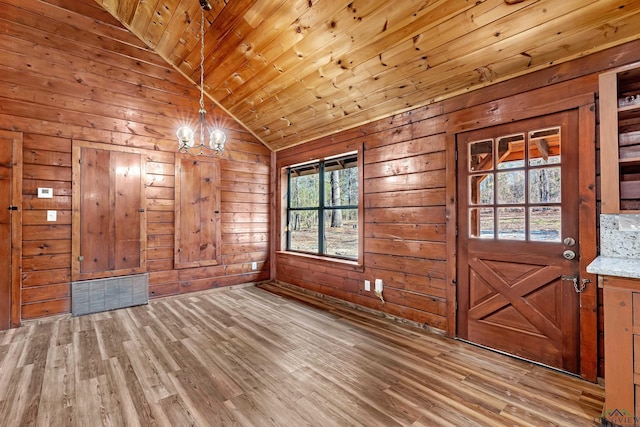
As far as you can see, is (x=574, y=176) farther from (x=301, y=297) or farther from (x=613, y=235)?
(x=301, y=297)

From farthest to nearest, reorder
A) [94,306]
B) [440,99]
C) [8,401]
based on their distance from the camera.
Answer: [94,306] < [440,99] < [8,401]

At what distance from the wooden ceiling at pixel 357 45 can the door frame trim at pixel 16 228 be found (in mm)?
2063

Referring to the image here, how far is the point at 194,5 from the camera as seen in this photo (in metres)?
3.11

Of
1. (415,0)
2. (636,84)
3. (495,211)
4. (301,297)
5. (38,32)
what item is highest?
(38,32)

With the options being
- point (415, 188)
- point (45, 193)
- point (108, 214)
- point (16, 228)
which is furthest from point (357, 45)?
point (16, 228)

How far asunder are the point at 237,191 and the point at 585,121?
14.4ft

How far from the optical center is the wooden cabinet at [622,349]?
1.57 m

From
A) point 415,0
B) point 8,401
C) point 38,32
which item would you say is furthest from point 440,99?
point 38,32

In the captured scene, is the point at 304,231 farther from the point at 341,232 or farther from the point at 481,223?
the point at 481,223

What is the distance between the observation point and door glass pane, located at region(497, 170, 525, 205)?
2481mm

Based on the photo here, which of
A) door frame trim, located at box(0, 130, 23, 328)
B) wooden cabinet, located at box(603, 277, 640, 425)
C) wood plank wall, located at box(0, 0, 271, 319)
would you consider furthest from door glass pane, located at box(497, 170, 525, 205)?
door frame trim, located at box(0, 130, 23, 328)

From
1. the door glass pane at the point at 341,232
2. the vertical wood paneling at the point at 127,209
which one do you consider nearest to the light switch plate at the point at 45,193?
the vertical wood paneling at the point at 127,209

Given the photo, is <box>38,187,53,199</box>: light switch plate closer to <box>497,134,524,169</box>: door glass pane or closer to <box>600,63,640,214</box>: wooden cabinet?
<box>497,134,524,169</box>: door glass pane

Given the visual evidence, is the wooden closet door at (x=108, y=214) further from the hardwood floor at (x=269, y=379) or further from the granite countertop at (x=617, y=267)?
the granite countertop at (x=617, y=267)
